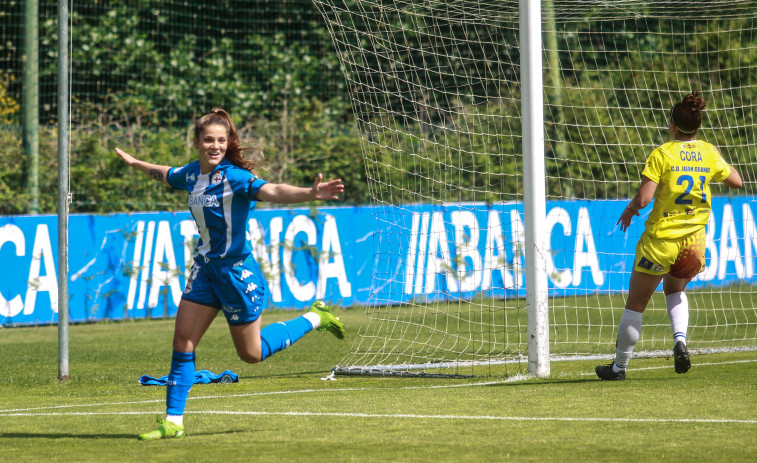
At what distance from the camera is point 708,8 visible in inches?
454

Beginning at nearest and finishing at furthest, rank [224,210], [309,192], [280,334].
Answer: [309,192], [224,210], [280,334]

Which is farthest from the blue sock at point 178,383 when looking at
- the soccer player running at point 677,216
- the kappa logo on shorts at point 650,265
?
the kappa logo on shorts at point 650,265

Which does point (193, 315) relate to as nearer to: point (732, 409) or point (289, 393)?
point (289, 393)

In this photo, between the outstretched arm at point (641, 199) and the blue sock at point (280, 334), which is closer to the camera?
the blue sock at point (280, 334)

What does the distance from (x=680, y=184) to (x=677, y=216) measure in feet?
0.79

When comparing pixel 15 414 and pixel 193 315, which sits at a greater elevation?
pixel 193 315

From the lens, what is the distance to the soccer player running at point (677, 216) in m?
7.92

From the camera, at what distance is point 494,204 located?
1569cm

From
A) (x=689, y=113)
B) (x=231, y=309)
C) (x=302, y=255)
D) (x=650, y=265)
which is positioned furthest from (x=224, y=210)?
(x=302, y=255)

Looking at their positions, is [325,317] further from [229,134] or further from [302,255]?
[302,255]

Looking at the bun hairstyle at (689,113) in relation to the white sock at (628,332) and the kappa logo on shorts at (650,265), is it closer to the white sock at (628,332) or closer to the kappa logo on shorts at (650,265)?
the kappa logo on shorts at (650,265)

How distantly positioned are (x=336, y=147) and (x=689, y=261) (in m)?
13.1

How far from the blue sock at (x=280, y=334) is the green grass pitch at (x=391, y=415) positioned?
431mm

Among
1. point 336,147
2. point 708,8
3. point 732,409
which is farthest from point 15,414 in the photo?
point 336,147
